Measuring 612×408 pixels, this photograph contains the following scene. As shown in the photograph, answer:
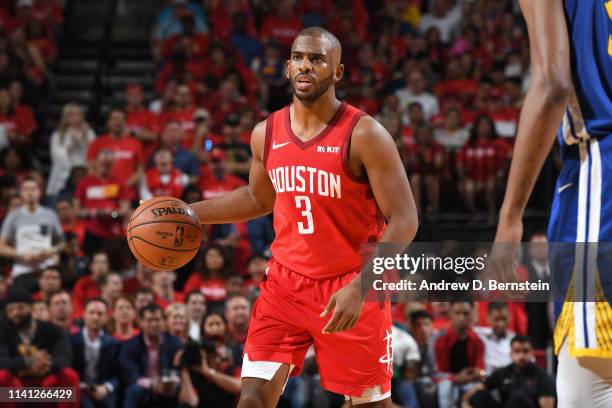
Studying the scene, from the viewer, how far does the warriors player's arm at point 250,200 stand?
14.1 feet

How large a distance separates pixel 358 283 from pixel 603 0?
59.2 inches

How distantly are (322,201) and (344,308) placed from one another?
2.02 ft

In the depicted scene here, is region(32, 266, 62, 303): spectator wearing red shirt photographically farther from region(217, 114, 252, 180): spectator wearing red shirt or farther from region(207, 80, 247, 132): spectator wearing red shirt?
region(207, 80, 247, 132): spectator wearing red shirt

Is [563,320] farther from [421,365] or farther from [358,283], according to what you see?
[421,365]

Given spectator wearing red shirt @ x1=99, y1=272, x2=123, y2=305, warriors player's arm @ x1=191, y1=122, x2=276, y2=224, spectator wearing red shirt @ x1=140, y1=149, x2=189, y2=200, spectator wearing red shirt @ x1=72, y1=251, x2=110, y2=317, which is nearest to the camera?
warriors player's arm @ x1=191, y1=122, x2=276, y2=224

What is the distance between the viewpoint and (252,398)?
392cm

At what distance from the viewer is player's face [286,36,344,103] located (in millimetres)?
4016

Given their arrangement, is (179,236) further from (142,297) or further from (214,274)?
(214,274)

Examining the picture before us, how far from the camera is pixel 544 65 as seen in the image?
2.39 meters

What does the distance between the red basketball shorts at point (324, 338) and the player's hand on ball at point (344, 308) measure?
0.38 meters

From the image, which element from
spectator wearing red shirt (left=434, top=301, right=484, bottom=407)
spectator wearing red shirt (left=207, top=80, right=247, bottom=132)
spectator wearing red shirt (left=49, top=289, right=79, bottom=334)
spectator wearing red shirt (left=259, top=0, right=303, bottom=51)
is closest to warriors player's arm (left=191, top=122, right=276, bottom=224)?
spectator wearing red shirt (left=434, top=301, right=484, bottom=407)

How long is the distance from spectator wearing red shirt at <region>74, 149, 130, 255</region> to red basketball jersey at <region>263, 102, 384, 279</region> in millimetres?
5735

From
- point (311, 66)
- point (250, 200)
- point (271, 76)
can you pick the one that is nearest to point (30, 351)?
point (250, 200)

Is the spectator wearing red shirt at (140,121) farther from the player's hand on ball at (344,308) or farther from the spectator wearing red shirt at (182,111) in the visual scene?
the player's hand on ball at (344,308)
